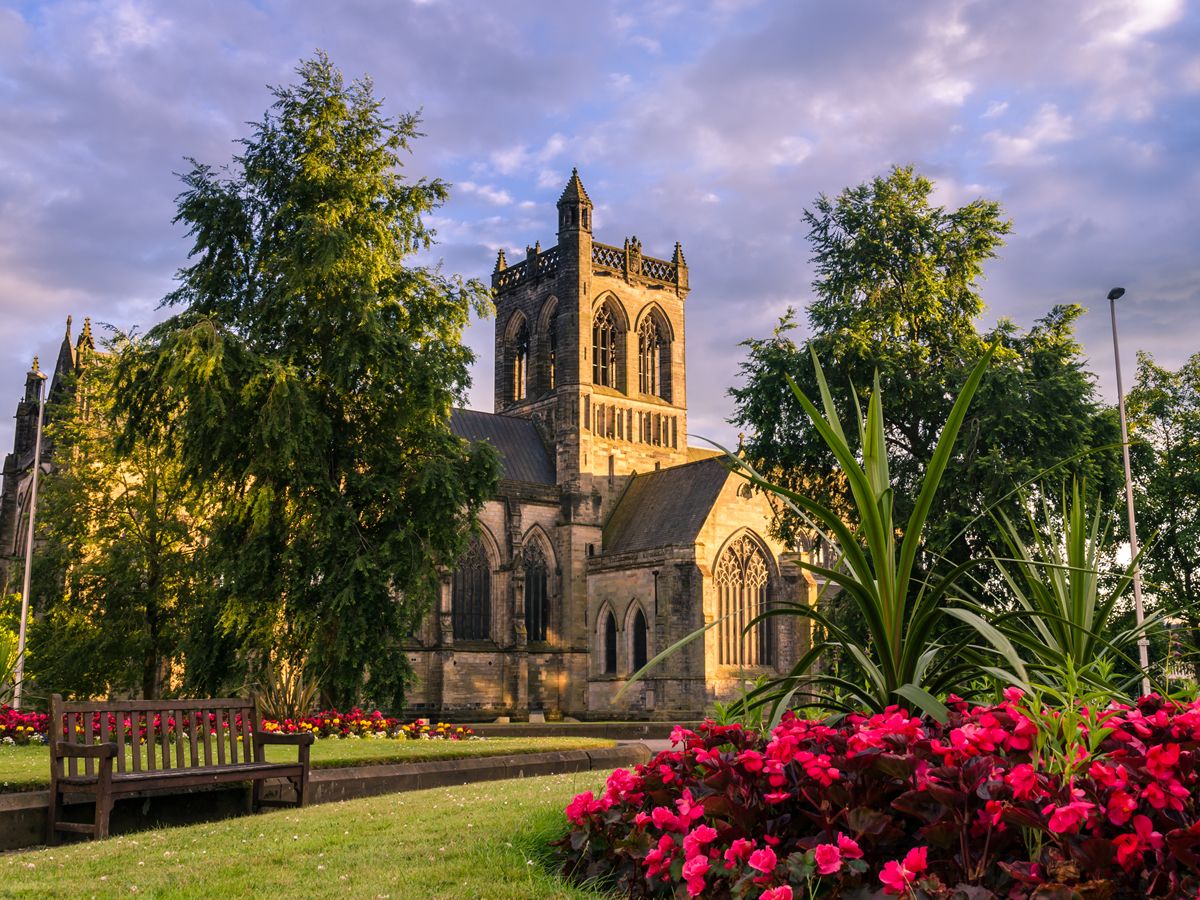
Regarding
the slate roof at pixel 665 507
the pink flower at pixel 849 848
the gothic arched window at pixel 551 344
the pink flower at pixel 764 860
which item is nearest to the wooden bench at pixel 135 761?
the pink flower at pixel 764 860

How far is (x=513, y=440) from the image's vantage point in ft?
164

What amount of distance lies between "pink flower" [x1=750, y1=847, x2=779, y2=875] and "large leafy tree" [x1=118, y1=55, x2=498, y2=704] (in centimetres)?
1541

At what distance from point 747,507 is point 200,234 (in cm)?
2640

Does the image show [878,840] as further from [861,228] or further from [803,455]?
[861,228]

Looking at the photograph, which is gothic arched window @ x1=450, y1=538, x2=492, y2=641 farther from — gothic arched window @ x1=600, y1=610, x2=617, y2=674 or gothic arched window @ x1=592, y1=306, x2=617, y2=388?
gothic arched window @ x1=592, y1=306, x2=617, y2=388

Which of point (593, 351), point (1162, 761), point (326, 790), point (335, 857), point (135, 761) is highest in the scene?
point (593, 351)

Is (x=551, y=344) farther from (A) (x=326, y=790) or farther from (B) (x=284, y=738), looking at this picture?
(B) (x=284, y=738)

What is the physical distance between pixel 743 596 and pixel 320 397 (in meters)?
25.7

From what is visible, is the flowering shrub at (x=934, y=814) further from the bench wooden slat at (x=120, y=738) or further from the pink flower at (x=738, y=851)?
the bench wooden slat at (x=120, y=738)

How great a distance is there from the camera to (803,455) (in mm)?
26422

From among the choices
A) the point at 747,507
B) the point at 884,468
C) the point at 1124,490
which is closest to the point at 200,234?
→ the point at 884,468

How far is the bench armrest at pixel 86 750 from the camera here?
8711mm

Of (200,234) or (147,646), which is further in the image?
(147,646)

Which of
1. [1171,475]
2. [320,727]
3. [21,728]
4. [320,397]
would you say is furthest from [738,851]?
[1171,475]
